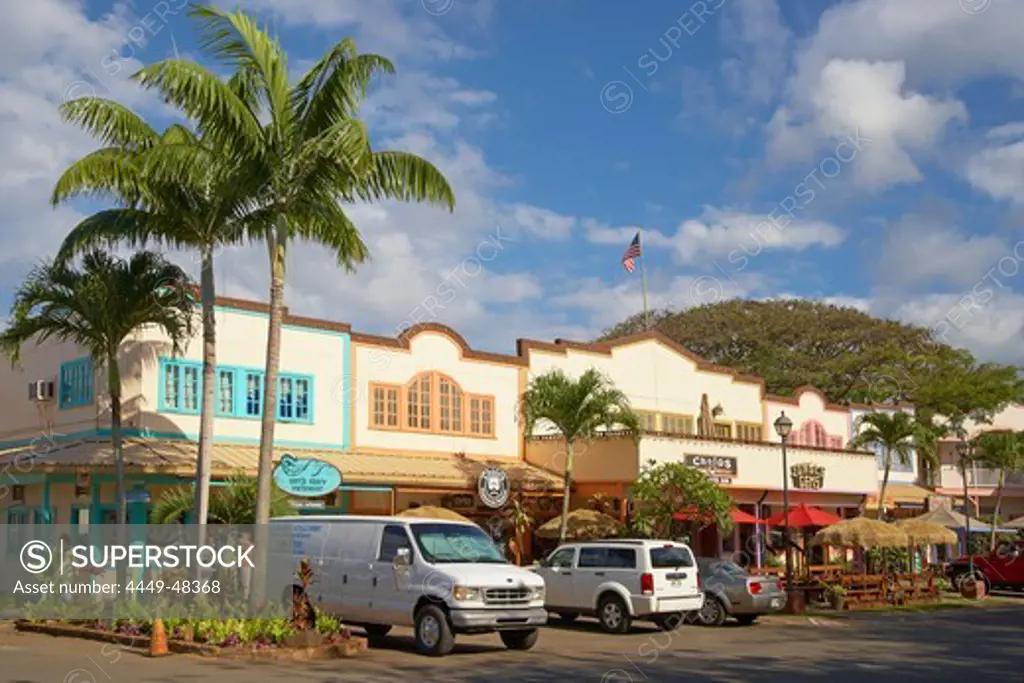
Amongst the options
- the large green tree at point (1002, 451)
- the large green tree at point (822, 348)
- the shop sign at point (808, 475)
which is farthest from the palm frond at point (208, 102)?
the large green tree at point (822, 348)

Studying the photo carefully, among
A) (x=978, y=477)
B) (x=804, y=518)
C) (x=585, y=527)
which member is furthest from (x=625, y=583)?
(x=978, y=477)

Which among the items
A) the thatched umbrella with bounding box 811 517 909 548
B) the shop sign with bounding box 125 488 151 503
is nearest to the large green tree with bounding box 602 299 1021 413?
the thatched umbrella with bounding box 811 517 909 548

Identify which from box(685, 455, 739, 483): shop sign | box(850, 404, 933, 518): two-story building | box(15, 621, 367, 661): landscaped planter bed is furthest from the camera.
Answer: box(850, 404, 933, 518): two-story building

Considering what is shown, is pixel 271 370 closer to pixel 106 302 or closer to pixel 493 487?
pixel 106 302

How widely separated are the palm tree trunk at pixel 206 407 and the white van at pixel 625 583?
7.15 m

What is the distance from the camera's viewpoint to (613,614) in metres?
22.9

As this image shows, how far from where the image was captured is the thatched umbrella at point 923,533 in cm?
3350

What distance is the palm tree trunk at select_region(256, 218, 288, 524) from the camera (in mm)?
19375

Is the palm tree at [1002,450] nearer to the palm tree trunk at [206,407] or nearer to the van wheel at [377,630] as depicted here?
the van wheel at [377,630]

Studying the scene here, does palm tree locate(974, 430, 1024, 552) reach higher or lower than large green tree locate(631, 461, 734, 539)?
higher

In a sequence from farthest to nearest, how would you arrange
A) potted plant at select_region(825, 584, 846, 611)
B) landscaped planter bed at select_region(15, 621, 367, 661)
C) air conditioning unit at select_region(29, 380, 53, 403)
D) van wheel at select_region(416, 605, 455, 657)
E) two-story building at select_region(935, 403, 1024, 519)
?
two-story building at select_region(935, 403, 1024, 519) < potted plant at select_region(825, 584, 846, 611) < air conditioning unit at select_region(29, 380, 53, 403) < van wheel at select_region(416, 605, 455, 657) < landscaped planter bed at select_region(15, 621, 367, 661)

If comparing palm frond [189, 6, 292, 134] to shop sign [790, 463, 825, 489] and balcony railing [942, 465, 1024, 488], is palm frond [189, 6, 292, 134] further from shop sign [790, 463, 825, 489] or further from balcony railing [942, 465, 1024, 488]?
balcony railing [942, 465, 1024, 488]

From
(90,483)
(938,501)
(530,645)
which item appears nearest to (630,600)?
(530,645)

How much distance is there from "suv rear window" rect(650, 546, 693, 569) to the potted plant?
26.1ft
